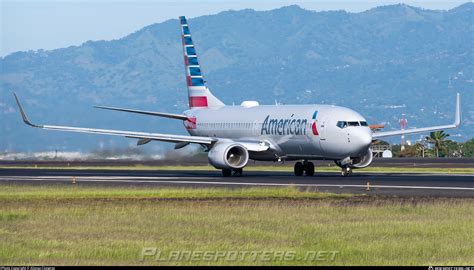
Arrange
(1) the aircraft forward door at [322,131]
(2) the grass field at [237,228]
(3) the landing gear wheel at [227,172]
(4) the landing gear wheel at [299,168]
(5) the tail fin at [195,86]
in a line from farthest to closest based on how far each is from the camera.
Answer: (5) the tail fin at [195,86] < (4) the landing gear wheel at [299,168] < (3) the landing gear wheel at [227,172] < (1) the aircraft forward door at [322,131] < (2) the grass field at [237,228]

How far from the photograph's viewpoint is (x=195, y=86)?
69.6 m

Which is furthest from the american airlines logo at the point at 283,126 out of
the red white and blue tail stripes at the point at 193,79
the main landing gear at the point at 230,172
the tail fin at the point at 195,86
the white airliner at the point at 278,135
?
the red white and blue tail stripes at the point at 193,79

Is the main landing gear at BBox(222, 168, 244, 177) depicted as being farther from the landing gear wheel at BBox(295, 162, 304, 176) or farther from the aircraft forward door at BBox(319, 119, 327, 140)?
the aircraft forward door at BBox(319, 119, 327, 140)

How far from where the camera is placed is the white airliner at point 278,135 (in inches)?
2148

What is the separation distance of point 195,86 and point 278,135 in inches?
480

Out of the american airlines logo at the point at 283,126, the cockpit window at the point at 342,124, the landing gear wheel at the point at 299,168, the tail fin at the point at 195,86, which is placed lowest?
the landing gear wheel at the point at 299,168

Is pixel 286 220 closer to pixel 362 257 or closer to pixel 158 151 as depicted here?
pixel 362 257

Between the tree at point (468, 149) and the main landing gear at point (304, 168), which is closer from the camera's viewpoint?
the main landing gear at point (304, 168)

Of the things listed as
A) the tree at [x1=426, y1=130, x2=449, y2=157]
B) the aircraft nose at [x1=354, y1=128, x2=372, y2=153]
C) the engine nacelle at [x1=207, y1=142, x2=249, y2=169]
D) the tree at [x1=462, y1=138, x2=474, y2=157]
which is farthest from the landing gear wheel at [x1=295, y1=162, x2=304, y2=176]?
the tree at [x1=426, y1=130, x2=449, y2=157]

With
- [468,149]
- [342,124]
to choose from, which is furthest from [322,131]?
[468,149]

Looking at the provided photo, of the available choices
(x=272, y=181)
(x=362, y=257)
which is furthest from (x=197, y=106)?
(x=362, y=257)

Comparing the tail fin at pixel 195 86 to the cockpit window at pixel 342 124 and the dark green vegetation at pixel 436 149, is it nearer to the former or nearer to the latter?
the cockpit window at pixel 342 124

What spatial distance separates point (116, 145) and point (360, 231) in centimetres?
5994

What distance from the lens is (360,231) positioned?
2647cm
